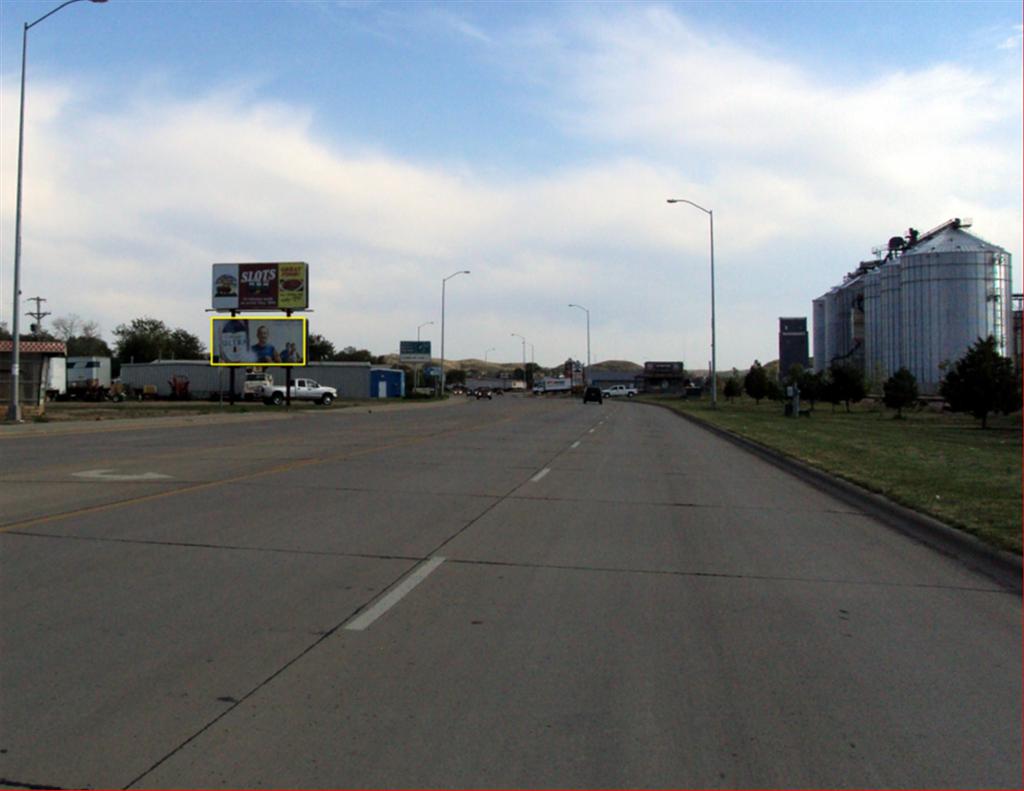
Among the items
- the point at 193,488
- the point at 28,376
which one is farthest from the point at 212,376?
the point at 193,488

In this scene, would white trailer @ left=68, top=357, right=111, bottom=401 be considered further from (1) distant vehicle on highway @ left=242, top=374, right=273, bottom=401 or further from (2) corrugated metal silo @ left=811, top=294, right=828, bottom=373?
(2) corrugated metal silo @ left=811, top=294, right=828, bottom=373

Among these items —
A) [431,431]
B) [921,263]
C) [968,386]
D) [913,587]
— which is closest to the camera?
[913,587]

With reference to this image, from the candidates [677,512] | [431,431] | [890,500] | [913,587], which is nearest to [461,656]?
[913,587]

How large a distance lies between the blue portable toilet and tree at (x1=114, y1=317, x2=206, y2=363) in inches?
1540

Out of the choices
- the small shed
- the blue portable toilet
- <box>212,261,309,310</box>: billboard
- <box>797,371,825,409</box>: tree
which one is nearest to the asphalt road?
the small shed

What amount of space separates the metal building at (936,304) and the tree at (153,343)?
94.3 metres

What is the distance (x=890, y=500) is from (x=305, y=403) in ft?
209

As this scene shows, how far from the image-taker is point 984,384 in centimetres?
4566

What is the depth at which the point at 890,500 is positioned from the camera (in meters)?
14.4

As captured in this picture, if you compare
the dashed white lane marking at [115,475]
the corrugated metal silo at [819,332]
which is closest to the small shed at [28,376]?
the dashed white lane marking at [115,475]

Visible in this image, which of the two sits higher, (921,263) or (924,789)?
(921,263)

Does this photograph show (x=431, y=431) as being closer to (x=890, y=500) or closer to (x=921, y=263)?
(x=890, y=500)

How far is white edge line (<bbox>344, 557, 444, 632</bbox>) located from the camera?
709cm

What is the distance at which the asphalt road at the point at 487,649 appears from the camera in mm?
4688
